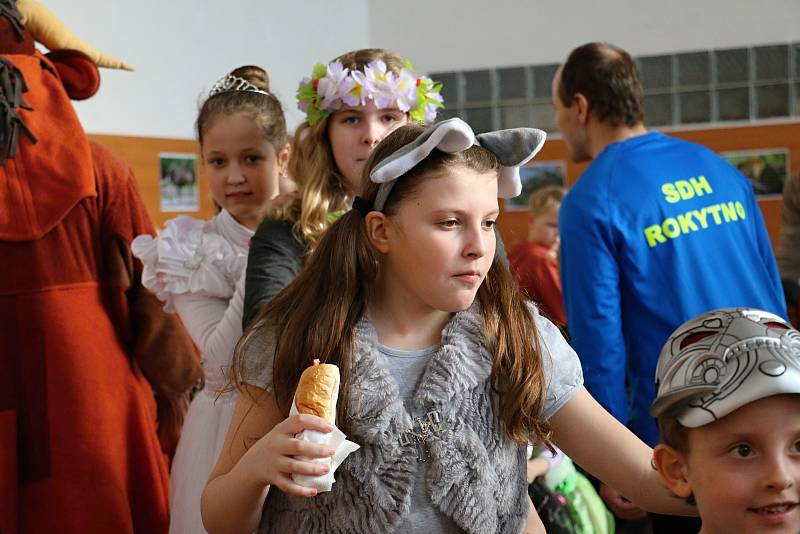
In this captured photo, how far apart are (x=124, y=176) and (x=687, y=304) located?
1.64 metres

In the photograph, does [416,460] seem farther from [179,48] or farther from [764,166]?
[764,166]

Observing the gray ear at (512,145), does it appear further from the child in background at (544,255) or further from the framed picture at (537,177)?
the framed picture at (537,177)

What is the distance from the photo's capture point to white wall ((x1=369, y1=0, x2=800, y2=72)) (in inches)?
266

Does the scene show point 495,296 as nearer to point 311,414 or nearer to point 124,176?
point 311,414

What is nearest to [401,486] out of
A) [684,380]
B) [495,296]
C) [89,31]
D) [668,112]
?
[495,296]

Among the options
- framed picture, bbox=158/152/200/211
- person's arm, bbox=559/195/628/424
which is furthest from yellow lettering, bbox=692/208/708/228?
framed picture, bbox=158/152/200/211

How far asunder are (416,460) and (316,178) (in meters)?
0.89

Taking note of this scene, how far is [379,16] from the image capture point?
7535mm

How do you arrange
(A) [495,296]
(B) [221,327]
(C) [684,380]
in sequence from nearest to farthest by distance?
(C) [684,380]
(A) [495,296]
(B) [221,327]

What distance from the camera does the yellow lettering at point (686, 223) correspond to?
9.50ft

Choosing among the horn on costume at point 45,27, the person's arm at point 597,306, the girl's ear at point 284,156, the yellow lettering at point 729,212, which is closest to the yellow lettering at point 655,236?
the person's arm at point 597,306

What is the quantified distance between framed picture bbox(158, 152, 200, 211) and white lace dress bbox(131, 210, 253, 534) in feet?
8.48

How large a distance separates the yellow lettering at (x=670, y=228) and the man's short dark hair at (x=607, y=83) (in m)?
0.40

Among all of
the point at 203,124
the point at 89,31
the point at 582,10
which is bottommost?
the point at 203,124
